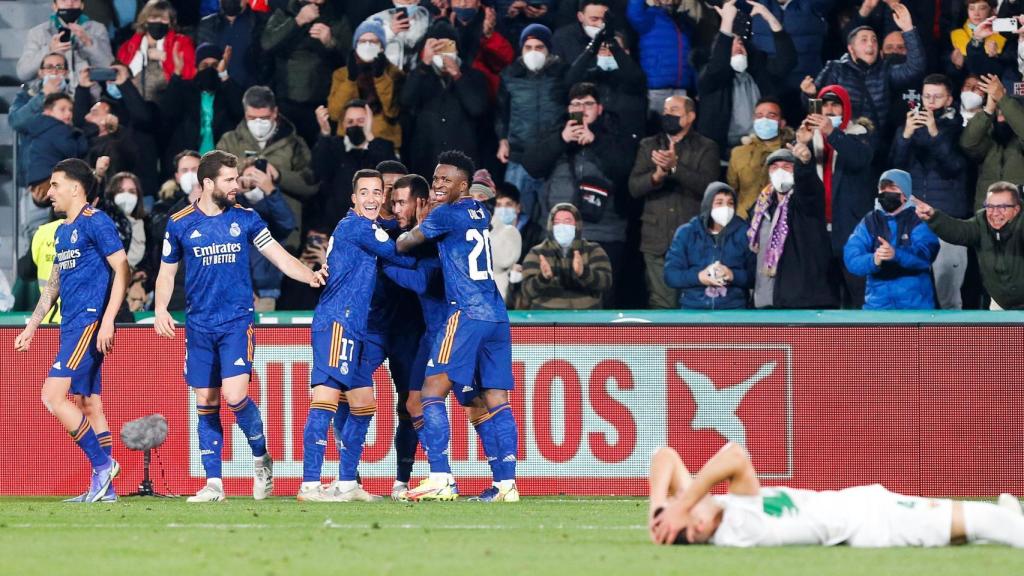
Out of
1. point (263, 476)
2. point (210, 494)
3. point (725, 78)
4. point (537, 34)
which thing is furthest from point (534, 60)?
point (210, 494)

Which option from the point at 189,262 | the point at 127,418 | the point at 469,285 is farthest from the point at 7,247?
the point at 469,285

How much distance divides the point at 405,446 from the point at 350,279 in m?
1.53

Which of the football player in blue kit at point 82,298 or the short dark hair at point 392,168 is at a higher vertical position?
the short dark hair at point 392,168

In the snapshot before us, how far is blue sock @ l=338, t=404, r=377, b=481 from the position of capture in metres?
12.0

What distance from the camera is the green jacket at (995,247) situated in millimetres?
13938

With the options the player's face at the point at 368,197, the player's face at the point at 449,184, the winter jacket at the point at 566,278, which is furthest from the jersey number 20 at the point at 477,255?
the winter jacket at the point at 566,278

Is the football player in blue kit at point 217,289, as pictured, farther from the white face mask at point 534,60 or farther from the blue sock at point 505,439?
the white face mask at point 534,60

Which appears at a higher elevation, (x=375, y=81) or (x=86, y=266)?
(x=375, y=81)

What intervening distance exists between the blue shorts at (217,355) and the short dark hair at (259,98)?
4353 millimetres

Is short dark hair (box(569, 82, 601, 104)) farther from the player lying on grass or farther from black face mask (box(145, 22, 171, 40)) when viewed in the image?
the player lying on grass

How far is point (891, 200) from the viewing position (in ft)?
46.9

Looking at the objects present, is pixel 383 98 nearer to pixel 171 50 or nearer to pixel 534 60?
pixel 534 60

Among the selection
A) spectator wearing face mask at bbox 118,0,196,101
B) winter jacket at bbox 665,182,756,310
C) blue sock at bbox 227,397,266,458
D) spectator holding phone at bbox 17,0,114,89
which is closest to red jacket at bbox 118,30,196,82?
spectator wearing face mask at bbox 118,0,196,101

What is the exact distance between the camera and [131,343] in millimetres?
13891
